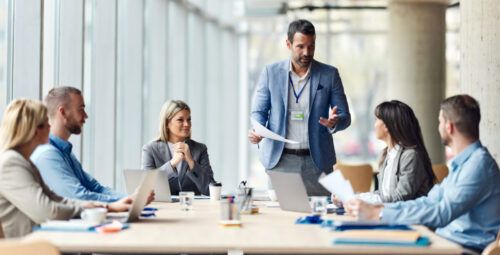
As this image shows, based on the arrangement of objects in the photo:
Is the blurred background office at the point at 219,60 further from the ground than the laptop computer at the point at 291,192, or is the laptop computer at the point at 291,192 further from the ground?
the blurred background office at the point at 219,60

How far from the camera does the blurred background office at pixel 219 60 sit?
7.03 meters

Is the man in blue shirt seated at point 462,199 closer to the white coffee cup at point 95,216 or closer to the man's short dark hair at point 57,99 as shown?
the white coffee cup at point 95,216

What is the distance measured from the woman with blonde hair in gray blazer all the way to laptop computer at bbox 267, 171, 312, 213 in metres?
1.18

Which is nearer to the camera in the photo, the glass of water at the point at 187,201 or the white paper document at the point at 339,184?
the white paper document at the point at 339,184

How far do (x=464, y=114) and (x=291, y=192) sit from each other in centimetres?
102

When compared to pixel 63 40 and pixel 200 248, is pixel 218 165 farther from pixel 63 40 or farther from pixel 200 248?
pixel 200 248

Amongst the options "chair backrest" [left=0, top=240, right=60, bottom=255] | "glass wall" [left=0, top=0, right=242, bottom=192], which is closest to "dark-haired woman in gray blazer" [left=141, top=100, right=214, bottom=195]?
"glass wall" [left=0, top=0, right=242, bottom=192]

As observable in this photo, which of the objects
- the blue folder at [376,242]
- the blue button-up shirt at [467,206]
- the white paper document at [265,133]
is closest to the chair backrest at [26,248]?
the blue folder at [376,242]

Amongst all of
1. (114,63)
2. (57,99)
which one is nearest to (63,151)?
(57,99)

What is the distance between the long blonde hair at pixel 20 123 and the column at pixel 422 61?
Answer: 9.96m

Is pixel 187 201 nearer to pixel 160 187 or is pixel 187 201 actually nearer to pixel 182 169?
pixel 160 187

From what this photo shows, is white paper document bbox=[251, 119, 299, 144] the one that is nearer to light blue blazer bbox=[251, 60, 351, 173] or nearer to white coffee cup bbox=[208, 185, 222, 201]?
light blue blazer bbox=[251, 60, 351, 173]

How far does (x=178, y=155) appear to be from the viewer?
6273 millimetres

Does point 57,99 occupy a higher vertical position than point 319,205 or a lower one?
higher
